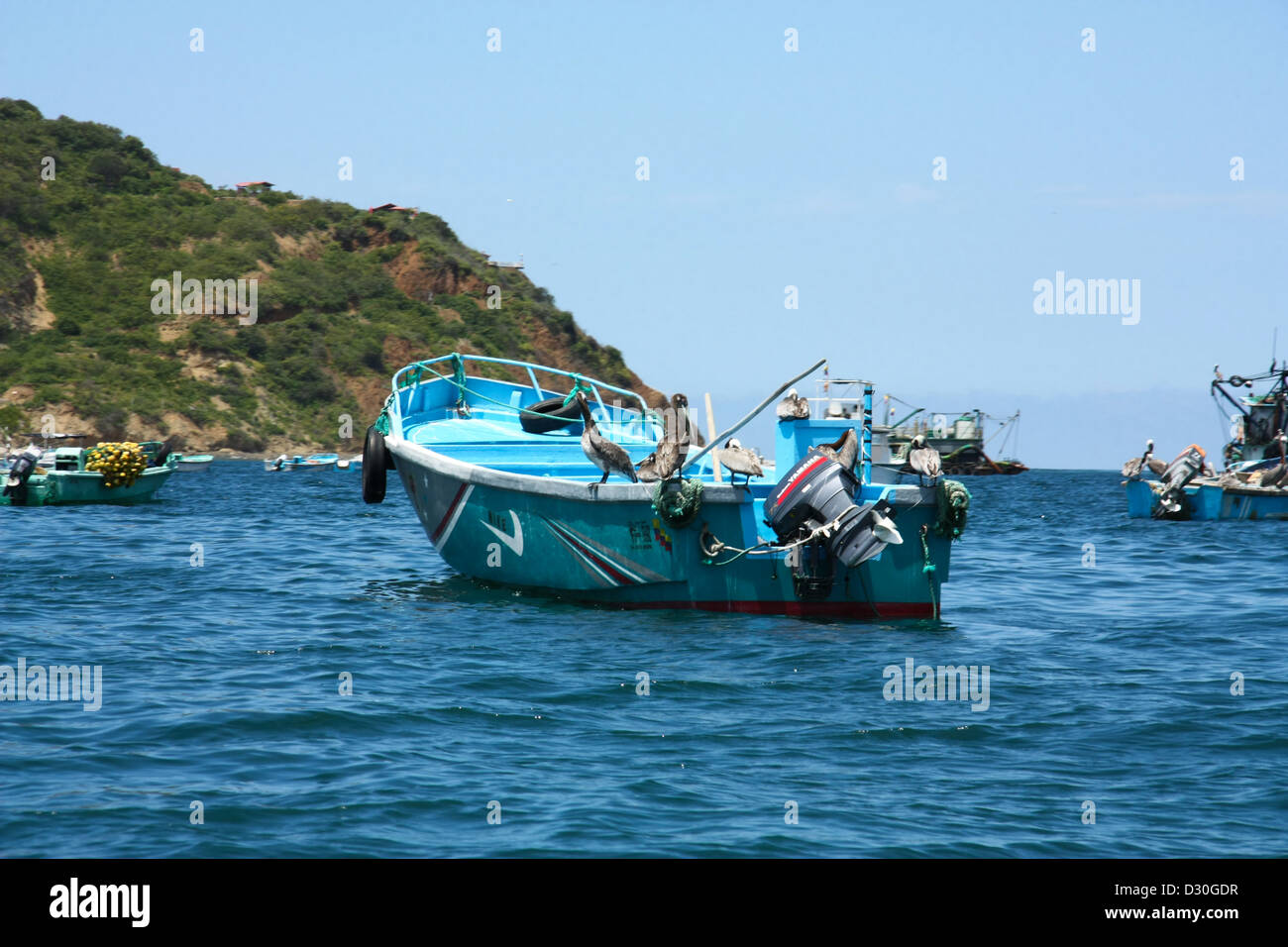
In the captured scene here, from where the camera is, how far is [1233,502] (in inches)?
1323

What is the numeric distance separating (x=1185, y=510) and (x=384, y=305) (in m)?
79.9

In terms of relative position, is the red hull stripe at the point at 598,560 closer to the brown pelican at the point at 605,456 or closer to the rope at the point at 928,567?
the brown pelican at the point at 605,456

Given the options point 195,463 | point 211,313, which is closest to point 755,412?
point 195,463

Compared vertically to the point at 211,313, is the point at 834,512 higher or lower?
lower

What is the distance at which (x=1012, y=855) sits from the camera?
6.04m

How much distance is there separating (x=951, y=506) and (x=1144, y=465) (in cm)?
2696

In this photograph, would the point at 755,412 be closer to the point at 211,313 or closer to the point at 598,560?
the point at 598,560

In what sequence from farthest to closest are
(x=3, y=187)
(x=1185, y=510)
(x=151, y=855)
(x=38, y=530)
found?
(x=3, y=187), (x=1185, y=510), (x=38, y=530), (x=151, y=855)

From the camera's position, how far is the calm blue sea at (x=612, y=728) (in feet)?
20.6

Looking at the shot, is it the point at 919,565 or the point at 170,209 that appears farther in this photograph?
the point at 170,209

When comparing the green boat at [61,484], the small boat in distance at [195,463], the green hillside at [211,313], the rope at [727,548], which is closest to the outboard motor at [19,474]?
the green boat at [61,484]

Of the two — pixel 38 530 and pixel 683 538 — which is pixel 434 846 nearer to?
pixel 683 538

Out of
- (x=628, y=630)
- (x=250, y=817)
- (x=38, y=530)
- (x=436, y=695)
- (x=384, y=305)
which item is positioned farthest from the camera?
(x=384, y=305)

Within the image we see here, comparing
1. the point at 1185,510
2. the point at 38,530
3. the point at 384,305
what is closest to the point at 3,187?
the point at 384,305
